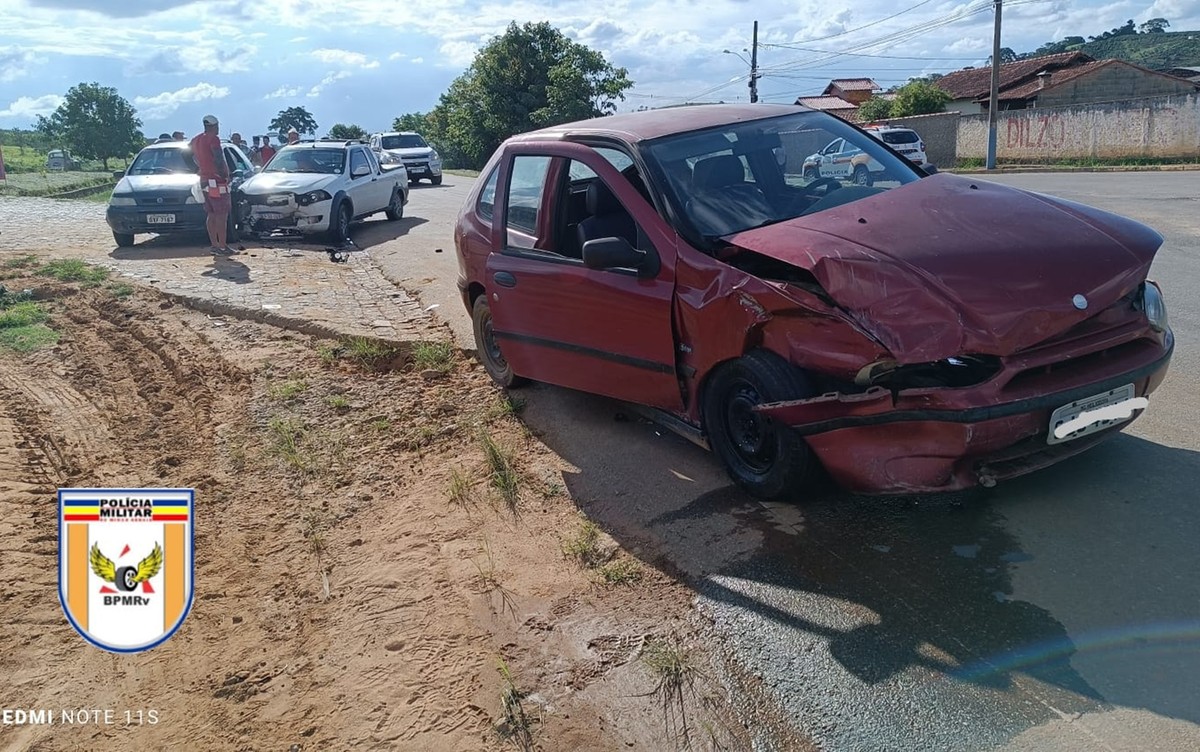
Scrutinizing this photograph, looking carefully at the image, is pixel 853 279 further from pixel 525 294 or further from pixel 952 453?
pixel 525 294

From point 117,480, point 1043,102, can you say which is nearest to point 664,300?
point 117,480

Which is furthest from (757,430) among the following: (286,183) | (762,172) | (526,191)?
(286,183)

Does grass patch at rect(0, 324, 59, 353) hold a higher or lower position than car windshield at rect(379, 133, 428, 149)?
lower

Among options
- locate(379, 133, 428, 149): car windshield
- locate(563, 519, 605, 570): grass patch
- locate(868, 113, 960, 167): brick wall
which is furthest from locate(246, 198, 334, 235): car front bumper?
locate(868, 113, 960, 167): brick wall

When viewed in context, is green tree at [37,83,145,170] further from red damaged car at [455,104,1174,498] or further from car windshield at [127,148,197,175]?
red damaged car at [455,104,1174,498]

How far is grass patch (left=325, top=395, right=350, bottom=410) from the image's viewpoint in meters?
6.80

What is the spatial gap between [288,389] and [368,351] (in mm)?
975

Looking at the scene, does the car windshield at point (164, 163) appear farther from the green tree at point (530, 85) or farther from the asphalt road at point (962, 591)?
the green tree at point (530, 85)

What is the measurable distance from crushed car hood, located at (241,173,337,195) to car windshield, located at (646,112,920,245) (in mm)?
11456

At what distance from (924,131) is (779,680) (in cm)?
4076

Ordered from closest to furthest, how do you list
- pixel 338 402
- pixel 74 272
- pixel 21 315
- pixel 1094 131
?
pixel 338 402 < pixel 21 315 < pixel 74 272 < pixel 1094 131

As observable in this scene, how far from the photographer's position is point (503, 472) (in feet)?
17.3

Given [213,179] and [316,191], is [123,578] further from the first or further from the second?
[316,191]

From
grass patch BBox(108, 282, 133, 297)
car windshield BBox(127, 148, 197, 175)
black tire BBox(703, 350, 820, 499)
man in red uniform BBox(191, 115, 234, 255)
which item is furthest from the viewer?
car windshield BBox(127, 148, 197, 175)
